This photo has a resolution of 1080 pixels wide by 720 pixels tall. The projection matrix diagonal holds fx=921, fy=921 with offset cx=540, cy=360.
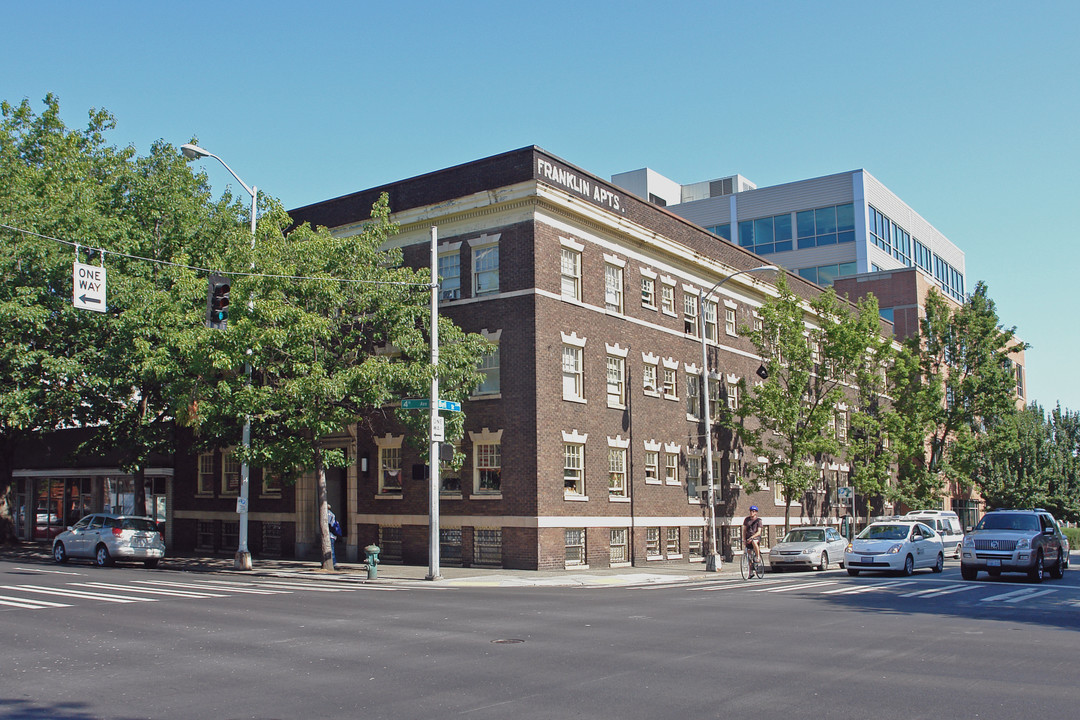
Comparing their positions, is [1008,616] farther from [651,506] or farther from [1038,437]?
[1038,437]

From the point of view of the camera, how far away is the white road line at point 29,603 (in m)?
17.0

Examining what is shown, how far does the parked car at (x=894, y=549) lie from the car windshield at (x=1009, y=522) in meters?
2.24

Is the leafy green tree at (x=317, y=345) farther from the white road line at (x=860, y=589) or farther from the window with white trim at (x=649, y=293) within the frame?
the white road line at (x=860, y=589)

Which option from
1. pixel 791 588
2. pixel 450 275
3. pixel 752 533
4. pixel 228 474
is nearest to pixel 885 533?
pixel 752 533

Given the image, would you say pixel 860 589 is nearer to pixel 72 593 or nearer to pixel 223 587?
pixel 223 587

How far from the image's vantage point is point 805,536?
31.0m

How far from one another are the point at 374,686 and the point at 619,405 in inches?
918

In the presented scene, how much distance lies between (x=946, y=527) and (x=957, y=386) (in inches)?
548

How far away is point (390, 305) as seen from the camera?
88.7ft

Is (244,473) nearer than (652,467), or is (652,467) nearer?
(244,473)

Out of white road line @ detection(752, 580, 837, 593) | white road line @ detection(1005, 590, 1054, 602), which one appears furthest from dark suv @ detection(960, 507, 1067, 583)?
white road line @ detection(752, 580, 837, 593)

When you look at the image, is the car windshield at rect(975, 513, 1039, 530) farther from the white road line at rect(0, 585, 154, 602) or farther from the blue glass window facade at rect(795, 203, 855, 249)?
the blue glass window facade at rect(795, 203, 855, 249)

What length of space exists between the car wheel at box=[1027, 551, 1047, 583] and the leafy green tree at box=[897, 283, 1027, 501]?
22.7 metres

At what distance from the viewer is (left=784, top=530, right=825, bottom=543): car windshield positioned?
101 feet
